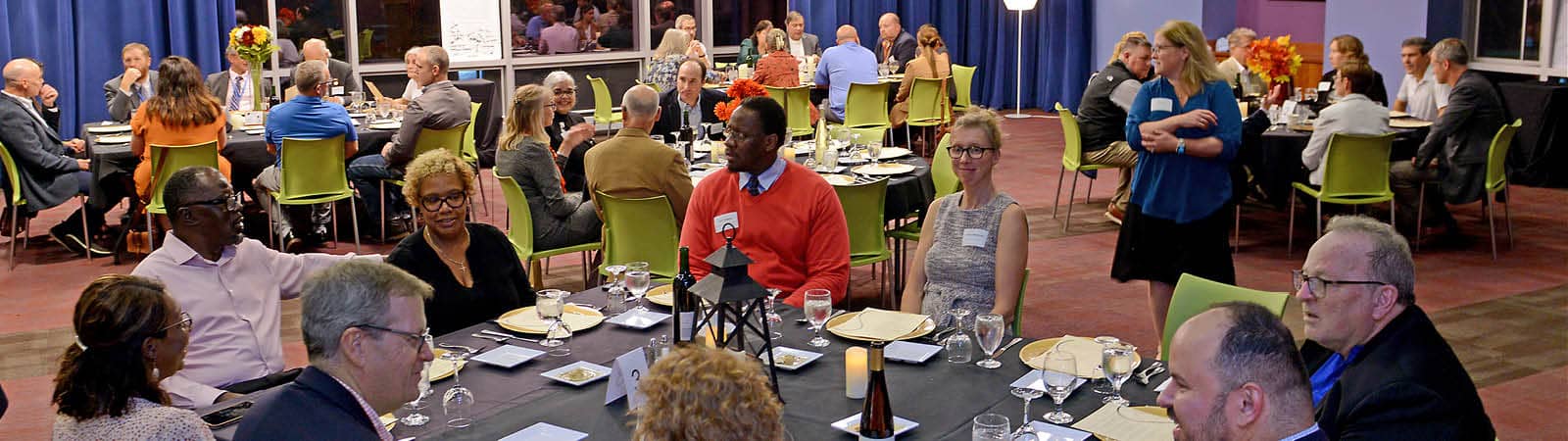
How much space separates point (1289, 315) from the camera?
6246 millimetres

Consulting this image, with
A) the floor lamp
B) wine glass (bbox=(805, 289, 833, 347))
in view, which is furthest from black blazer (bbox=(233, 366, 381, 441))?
the floor lamp

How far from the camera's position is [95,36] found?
1068 centimetres

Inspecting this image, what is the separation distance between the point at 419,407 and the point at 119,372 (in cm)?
62

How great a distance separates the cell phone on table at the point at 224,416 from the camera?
2910 millimetres

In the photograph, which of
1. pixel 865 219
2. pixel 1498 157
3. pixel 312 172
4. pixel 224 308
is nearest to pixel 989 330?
pixel 224 308

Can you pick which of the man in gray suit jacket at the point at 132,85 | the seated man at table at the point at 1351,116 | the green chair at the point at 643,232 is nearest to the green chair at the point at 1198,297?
the green chair at the point at 643,232

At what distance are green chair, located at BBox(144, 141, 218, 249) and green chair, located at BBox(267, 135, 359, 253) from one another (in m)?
0.38

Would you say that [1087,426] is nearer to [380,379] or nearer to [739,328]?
[739,328]

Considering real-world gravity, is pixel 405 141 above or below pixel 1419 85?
below

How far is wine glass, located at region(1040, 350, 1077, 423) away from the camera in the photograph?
9.52 feet

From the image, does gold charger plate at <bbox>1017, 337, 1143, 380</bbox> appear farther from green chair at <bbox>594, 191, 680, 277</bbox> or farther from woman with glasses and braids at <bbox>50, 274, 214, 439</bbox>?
Result: green chair at <bbox>594, 191, 680, 277</bbox>

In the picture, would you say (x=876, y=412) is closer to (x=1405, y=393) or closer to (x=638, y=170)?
(x=1405, y=393)

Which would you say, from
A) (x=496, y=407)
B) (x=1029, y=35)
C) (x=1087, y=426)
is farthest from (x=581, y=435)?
(x=1029, y=35)

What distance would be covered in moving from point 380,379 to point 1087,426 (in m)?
1.42
